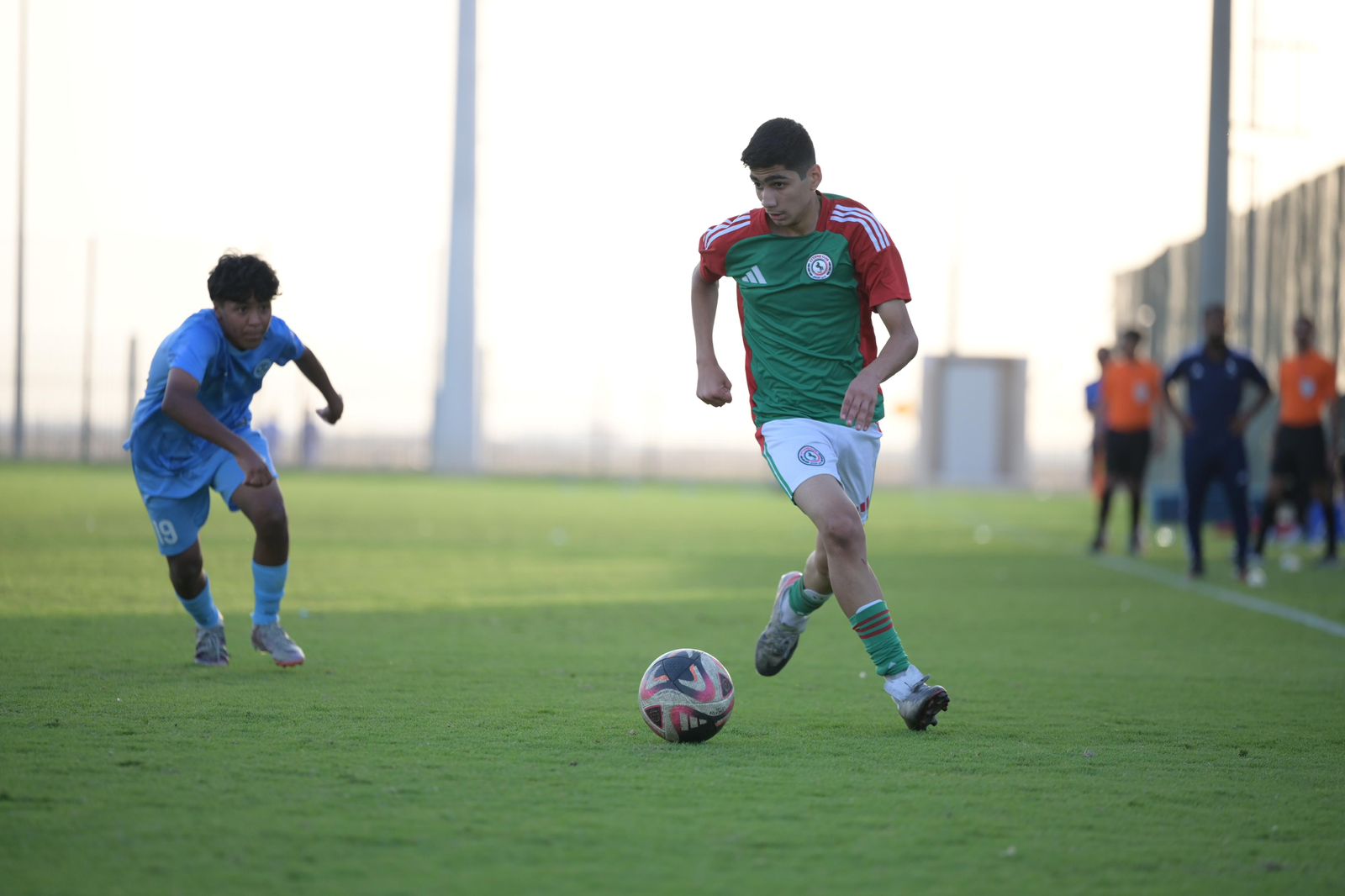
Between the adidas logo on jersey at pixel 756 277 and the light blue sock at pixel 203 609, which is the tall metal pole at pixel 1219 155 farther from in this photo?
the light blue sock at pixel 203 609

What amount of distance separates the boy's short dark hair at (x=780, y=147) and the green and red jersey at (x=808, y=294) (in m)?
0.28

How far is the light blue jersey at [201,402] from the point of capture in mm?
6305

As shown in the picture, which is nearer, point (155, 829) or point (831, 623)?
point (155, 829)

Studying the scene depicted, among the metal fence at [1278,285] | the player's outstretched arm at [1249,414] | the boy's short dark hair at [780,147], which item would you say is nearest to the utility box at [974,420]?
the metal fence at [1278,285]

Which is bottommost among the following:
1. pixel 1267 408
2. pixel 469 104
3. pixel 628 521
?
pixel 628 521

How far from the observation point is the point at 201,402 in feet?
20.8

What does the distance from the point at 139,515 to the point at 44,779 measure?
47.7ft

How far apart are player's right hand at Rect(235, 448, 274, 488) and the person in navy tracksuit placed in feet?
27.3

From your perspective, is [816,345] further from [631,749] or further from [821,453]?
[631,749]

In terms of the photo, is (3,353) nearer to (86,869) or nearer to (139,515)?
(139,515)

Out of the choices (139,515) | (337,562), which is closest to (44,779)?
(337,562)

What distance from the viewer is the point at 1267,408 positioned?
21.2m

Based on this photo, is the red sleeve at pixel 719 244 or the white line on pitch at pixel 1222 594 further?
the white line on pitch at pixel 1222 594

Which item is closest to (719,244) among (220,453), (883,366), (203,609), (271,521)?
(883,366)
